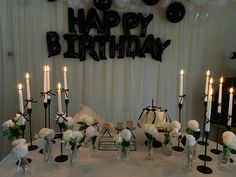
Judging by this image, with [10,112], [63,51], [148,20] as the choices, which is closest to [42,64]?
[63,51]

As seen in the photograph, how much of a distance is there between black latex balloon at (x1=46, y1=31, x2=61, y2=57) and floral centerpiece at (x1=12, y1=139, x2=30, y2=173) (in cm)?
174

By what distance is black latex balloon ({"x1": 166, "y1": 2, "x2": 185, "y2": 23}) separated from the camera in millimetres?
3191

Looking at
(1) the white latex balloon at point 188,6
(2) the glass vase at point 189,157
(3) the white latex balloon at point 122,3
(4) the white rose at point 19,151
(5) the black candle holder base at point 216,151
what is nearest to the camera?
(4) the white rose at point 19,151

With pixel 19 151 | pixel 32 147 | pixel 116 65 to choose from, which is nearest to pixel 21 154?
pixel 19 151

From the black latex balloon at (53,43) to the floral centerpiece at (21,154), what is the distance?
5.72 feet

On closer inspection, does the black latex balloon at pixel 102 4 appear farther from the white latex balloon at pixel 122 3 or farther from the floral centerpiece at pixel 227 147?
the floral centerpiece at pixel 227 147

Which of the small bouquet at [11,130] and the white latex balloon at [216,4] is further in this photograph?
the white latex balloon at [216,4]

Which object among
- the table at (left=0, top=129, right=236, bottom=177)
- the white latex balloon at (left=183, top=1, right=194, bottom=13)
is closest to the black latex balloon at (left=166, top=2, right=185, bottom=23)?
the white latex balloon at (left=183, top=1, right=194, bottom=13)

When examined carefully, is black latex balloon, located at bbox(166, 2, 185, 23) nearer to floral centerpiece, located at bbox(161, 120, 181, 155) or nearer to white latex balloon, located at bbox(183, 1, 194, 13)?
white latex balloon, located at bbox(183, 1, 194, 13)

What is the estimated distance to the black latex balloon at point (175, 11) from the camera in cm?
Result: 319

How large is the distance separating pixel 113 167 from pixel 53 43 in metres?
1.99

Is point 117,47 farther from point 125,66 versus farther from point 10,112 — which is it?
point 10,112

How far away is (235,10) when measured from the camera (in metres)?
3.45

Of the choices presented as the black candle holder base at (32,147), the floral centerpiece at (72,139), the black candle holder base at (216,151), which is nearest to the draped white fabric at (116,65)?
the black candle holder base at (32,147)
